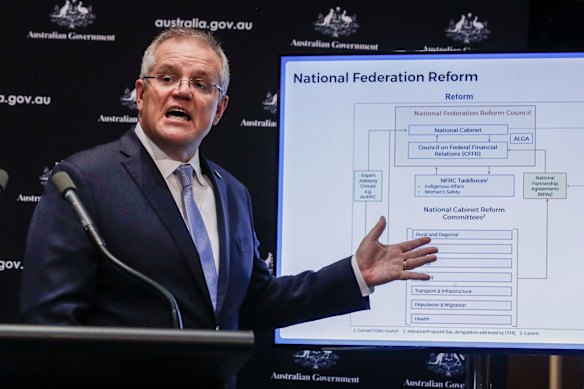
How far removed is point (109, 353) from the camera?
145 centimetres

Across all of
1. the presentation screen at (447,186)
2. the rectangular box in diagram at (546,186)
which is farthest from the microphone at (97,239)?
the rectangular box in diagram at (546,186)

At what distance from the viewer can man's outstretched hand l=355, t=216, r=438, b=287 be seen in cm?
319

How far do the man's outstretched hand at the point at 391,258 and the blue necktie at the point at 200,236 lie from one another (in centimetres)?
51

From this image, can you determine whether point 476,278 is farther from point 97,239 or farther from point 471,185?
point 97,239

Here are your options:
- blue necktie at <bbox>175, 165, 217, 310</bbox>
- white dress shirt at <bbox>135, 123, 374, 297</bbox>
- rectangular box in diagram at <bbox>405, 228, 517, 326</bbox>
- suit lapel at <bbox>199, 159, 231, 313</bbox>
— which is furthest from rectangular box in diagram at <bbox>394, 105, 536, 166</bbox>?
blue necktie at <bbox>175, 165, 217, 310</bbox>

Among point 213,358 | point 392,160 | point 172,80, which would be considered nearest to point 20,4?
point 172,80

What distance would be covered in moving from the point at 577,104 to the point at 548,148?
191 mm

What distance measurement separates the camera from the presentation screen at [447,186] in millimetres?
3422

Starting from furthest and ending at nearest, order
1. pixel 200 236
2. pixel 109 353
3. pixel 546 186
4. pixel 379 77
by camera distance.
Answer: pixel 379 77, pixel 546 186, pixel 200 236, pixel 109 353

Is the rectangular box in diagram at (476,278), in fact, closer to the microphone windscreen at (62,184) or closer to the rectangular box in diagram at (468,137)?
the rectangular box in diagram at (468,137)

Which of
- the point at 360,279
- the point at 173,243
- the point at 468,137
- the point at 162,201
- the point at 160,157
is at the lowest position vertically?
the point at 360,279

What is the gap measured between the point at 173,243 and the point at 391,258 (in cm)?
74

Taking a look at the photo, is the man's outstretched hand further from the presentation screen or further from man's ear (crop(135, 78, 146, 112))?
man's ear (crop(135, 78, 146, 112))

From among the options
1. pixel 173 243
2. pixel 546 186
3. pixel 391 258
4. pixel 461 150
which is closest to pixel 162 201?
pixel 173 243
